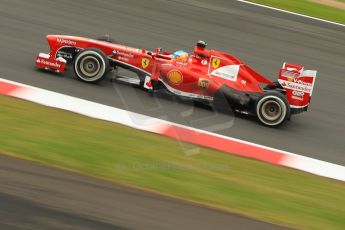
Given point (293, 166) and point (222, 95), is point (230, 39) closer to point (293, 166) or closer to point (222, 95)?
point (222, 95)

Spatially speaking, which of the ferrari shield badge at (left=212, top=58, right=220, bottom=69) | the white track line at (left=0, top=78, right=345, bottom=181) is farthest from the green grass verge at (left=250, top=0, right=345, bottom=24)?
the white track line at (left=0, top=78, right=345, bottom=181)

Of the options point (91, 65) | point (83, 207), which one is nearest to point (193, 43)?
point (91, 65)

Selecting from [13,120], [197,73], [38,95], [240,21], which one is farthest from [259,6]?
[13,120]

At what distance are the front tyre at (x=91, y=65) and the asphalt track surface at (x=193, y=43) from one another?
138 mm

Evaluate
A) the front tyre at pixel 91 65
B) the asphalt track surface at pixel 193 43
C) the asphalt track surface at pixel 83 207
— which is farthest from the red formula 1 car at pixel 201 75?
the asphalt track surface at pixel 83 207

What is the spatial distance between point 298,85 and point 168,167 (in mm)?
3124

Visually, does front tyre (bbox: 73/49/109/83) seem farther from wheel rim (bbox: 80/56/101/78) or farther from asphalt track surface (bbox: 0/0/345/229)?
asphalt track surface (bbox: 0/0/345/229)

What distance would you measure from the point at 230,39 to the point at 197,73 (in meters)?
4.03

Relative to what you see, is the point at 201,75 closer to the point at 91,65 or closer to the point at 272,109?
the point at 272,109

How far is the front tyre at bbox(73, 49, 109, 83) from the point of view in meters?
9.34

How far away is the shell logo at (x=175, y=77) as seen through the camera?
9.27 m

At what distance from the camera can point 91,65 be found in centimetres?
945

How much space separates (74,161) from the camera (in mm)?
6566

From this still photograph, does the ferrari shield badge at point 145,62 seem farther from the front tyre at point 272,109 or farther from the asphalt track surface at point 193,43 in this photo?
the front tyre at point 272,109
